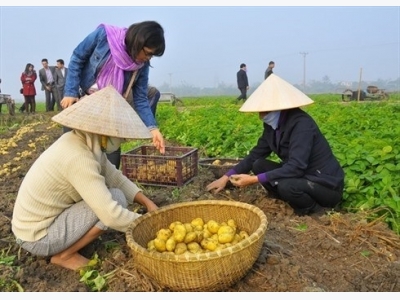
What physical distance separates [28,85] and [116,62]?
14.2 metres

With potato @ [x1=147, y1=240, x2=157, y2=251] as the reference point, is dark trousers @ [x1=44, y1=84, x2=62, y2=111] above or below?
below

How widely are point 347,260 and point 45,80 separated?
14803mm

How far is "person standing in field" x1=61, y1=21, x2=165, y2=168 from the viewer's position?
3.16 meters

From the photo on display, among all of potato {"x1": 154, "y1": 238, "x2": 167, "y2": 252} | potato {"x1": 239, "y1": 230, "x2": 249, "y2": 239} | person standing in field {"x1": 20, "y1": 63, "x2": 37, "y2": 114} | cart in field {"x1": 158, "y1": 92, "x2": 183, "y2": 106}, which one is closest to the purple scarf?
potato {"x1": 154, "y1": 238, "x2": 167, "y2": 252}

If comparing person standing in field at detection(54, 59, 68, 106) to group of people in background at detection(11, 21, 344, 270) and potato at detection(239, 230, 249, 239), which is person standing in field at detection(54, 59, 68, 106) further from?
potato at detection(239, 230, 249, 239)

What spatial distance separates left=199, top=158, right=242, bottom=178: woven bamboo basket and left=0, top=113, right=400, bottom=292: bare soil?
2.74 ft

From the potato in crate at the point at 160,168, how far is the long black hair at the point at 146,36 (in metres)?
1.46

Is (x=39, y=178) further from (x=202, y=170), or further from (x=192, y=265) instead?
(x=202, y=170)

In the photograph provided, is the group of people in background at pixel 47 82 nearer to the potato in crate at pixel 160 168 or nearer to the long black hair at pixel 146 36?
the potato in crate at pixel 160 168

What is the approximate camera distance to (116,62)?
3426 mm

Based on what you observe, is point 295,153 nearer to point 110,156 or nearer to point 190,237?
point 190,237

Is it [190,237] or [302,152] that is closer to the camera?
[190,237]

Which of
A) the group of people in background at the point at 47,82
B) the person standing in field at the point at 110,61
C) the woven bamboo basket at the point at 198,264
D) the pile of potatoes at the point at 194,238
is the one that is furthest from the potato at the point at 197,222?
the group of people in background at the point at 47,82

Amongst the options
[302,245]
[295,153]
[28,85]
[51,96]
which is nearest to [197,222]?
[302,245]
